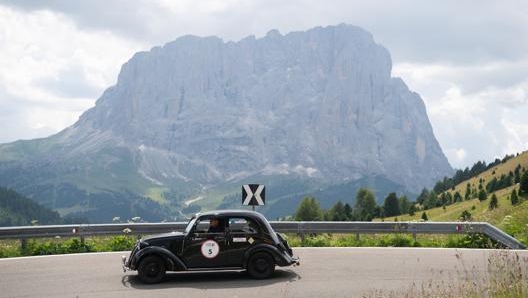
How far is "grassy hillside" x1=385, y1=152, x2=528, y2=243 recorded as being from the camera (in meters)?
23.1

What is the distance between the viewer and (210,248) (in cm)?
1390

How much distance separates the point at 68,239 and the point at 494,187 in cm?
9894

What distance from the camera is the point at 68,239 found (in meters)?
20.9

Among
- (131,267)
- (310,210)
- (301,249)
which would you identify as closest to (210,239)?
(131,267)

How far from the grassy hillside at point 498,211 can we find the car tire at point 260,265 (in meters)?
10.8

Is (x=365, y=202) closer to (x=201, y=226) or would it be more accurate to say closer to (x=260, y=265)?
(x=260, y=265)

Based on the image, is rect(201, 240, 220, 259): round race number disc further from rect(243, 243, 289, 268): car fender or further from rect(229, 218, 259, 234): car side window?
rect(243, 243, 289, 268): car fender

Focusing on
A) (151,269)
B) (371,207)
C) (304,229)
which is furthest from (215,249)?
(371,207)

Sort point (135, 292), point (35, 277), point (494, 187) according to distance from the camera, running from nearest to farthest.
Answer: point (135, 292), point (35, 277), point (494, 187)

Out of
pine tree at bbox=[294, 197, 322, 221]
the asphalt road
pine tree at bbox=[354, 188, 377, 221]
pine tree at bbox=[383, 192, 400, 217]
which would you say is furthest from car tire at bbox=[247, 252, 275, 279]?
pine tree at bbox=[354, 188, 377, 221]

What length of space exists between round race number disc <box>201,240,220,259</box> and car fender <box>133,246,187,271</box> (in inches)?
23.1

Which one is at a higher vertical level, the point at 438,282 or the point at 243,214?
the point at 243,214

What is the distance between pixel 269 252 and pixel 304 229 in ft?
25.8

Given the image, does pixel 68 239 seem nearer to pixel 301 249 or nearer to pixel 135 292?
pixel 301 249
